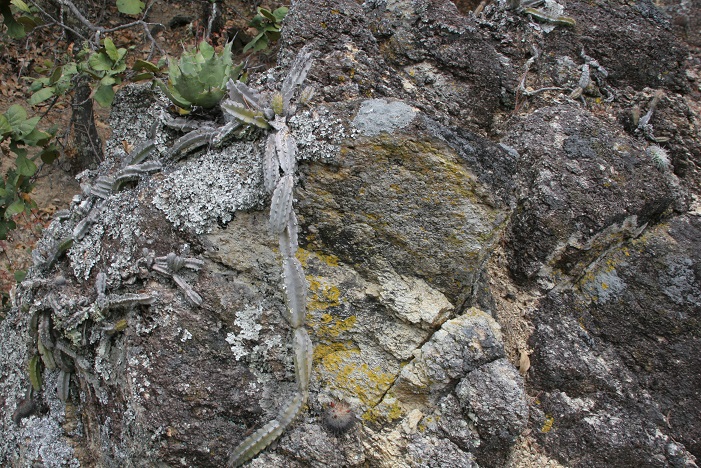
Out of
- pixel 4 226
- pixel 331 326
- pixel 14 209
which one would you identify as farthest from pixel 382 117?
pixel 4 226

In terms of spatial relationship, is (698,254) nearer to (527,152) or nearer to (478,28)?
(527,152)

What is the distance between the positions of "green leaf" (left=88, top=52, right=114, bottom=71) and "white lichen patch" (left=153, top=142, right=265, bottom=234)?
1288mm

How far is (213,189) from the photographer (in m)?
2.49

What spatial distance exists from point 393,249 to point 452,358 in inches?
20.2

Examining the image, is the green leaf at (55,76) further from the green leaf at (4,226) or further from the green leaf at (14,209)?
the green leaf at (4,226)

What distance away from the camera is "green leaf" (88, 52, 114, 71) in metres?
3.41

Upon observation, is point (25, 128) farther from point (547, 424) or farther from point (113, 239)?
point (547, 424)

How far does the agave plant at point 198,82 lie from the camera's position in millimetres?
2623

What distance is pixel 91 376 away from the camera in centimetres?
252

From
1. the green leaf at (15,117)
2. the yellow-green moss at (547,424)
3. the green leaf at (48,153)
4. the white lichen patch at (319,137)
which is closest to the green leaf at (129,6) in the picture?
the green leaf at (15,117)

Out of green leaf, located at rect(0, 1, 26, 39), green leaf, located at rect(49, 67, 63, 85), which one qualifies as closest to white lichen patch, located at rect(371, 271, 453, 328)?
green leaf, located at rect(49, 67, 63, 85)

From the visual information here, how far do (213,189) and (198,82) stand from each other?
1.69 feet

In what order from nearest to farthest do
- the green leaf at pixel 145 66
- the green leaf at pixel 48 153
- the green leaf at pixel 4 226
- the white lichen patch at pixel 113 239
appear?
the white lichen patch at pixel 113 239 < the green leaf at pixel 145 66 < the green leaf at pixel 4 226 < the green leaf at pixel 48 153

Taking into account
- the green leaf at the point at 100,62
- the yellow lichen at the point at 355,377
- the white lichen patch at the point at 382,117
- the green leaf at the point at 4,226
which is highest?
the white lichen patch at the point at 382,117
